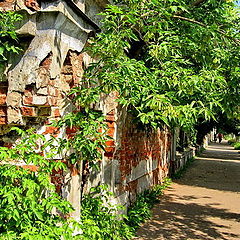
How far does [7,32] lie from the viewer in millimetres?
3686

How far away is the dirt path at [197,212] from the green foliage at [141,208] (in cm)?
15

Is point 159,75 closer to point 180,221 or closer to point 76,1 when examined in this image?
point 76,1

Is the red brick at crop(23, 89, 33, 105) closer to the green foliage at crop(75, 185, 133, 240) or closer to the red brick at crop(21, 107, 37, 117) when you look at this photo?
the red brick at crop(21, 107, 37, 117)

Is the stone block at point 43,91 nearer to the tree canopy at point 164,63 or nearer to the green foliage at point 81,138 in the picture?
the green foliage at point 81,138

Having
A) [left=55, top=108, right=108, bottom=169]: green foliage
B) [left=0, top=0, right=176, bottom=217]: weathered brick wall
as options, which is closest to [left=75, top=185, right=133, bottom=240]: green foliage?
[left=0, top=0, right=176, bottom=217]: weathered brick wall

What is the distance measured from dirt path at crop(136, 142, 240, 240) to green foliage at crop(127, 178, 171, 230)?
0.15m

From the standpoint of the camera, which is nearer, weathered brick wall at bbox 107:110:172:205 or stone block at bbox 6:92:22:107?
stone block at bbox 6:92:22:107

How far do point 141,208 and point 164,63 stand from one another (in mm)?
3493

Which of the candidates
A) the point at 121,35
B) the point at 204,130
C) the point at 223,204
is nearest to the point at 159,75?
the point at 121,35

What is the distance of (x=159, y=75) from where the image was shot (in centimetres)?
580

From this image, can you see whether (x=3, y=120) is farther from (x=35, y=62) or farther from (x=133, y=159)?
(x=133, y=159)

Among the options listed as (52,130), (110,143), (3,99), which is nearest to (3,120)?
(3,99)

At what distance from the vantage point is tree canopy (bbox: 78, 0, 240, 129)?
4.33 metres

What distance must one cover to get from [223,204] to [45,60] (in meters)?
7.38
